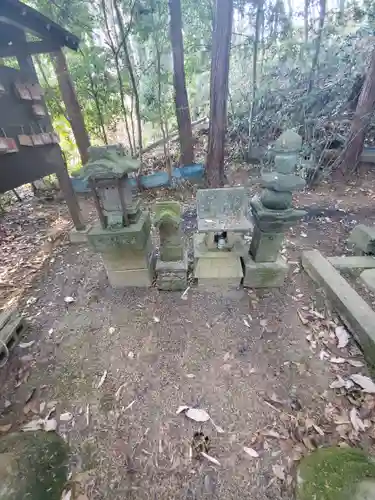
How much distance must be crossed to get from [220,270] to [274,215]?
847mm

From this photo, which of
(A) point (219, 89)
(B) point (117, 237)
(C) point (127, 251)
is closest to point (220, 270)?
(C) point (127, 251)

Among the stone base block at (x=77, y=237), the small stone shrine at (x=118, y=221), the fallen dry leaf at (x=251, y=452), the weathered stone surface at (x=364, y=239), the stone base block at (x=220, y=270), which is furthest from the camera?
the stone base block at (x=77, y=237)

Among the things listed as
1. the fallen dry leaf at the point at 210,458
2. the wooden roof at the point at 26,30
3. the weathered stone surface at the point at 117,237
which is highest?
the wooden roof at the point at 26,30

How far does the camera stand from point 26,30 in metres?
3.03

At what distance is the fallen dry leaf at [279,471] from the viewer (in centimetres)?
165

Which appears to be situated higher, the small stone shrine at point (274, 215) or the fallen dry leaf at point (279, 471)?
the small stone shrine at point (274, 215)

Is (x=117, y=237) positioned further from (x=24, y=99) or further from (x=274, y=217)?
(x=24, y=99)

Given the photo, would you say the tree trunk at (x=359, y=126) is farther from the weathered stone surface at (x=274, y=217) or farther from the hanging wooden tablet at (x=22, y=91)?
the hanging wooden tablet at (x=22, y=91)

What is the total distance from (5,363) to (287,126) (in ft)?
21.9

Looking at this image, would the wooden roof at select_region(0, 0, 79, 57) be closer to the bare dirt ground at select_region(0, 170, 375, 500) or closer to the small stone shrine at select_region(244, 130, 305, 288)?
→ the bare dirt ground at select_region(0, 170, 375, 500)

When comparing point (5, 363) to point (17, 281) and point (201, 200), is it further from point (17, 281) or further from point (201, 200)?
point (201, 200)

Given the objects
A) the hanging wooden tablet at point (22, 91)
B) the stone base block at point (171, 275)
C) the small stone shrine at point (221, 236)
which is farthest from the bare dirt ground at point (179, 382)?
the hanging wooden tablet at point (22, 91)

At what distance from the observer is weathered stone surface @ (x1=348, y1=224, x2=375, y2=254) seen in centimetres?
330

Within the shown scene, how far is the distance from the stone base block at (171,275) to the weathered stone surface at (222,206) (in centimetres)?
64
